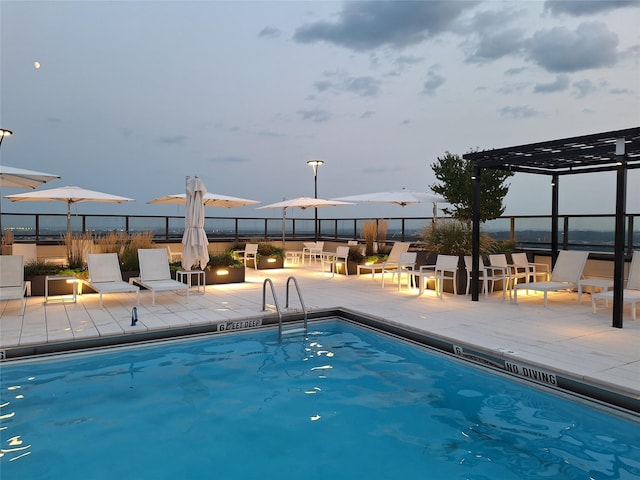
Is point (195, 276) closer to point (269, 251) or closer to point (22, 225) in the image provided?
point (269, 251)

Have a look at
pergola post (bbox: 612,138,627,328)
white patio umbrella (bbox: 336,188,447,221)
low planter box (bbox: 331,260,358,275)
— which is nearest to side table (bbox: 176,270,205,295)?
low planter box (bbox: 331,260,358,275)

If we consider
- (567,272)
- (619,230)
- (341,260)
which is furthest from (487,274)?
(341,260)

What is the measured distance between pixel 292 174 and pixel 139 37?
1345cm

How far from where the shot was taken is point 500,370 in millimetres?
4391

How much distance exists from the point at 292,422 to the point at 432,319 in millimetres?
2962

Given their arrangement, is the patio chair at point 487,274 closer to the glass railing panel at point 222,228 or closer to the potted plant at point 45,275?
the potted plant at point 45,275

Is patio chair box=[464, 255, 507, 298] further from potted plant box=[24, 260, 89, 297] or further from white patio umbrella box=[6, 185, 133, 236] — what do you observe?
white patio umbrella box=[6, 185, 133, 236]

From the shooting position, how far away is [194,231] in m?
8.50

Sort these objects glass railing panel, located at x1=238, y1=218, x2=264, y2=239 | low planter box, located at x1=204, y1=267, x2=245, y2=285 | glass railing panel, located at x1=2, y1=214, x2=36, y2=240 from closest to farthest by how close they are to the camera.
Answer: low planter box, located at x1=204, y1=267, x2=245, y2=285
glass railing panel, located at x1=2, y1=214, x2=36, y2=240
glass railing panel, located at x1=238, y1=218, x2=264, y2=239

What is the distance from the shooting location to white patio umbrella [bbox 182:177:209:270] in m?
8.46

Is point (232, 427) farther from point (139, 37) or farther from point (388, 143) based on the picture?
point (388, 143)

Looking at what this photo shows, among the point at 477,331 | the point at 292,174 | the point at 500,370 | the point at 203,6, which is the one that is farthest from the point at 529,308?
the point at 292,174

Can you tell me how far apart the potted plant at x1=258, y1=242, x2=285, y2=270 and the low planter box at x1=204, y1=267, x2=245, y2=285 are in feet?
8.89

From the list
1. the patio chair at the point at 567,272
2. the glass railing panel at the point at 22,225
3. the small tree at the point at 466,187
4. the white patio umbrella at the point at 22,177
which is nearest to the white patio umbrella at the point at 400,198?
the small tree at the point at 466,187
